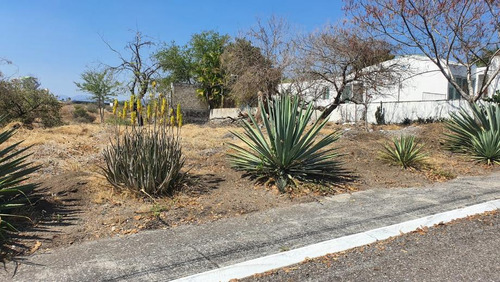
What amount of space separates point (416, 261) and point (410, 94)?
21.6 metres

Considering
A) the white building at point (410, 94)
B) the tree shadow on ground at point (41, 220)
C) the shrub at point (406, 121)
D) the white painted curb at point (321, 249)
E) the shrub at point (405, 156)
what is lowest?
the white painted curb at point (321, 249)

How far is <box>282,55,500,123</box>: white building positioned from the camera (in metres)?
19.9

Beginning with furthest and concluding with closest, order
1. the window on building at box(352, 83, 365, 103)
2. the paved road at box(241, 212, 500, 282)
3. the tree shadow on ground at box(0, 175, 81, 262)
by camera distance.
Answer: the window on building at box(352, 83, 365, 103) → the tree shadow on ground at box(0, 175, 81, 262) → the paved road at box(241, 212, 500, 282)

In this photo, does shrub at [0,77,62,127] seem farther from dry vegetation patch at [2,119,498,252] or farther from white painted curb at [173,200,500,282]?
white painted curb at [173,200,500,282]

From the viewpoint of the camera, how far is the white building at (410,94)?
19.9 metres

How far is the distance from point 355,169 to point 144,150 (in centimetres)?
481

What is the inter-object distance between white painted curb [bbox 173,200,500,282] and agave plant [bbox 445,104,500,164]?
531 cm

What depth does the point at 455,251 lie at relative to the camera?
4.16 m

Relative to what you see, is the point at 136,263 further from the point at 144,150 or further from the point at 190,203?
the point at 144,150

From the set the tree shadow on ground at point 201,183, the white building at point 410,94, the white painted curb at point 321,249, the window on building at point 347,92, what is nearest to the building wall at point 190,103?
the white building at point 410,94

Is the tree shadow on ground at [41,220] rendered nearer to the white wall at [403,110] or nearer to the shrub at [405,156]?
the shrub at [405,156]

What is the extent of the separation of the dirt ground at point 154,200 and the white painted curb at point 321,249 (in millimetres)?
1486

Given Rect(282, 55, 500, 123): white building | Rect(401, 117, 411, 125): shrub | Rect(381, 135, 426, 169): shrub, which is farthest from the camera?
Rect(401, 117, 411, 125): shrub

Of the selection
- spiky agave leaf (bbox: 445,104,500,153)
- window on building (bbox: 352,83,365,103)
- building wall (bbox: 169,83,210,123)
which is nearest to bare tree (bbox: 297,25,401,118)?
window on building (bbox: 352,83,365,103)
